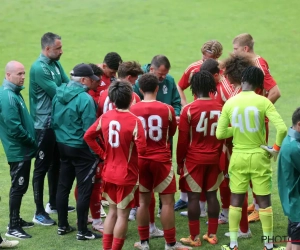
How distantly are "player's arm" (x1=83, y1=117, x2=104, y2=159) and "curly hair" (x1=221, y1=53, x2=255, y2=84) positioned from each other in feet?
4.91

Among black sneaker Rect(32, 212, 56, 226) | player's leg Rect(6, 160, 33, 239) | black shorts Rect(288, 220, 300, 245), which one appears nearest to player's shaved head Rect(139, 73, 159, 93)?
player's leg Rect(6, 160, 33, 239)

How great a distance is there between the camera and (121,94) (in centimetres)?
607

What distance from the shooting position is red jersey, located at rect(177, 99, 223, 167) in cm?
644

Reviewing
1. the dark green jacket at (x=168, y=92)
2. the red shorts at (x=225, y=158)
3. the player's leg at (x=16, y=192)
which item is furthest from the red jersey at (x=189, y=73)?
the player's leg at (x=16, y=192)

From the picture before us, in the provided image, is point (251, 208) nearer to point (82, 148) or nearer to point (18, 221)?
point (82, 148)

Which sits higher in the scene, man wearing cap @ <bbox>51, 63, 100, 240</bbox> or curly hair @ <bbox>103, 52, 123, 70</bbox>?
curly hair @ <bbox>103, 52, 123, 70</bbox>

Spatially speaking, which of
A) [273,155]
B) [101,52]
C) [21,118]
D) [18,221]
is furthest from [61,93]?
[101,52]

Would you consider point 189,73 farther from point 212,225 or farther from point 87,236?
point 87,236

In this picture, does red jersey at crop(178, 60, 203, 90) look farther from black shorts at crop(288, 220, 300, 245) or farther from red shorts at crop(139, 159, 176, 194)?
black shorts at crop(288, 220, 300, 245)

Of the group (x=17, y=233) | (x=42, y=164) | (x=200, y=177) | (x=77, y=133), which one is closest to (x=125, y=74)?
(x=77, y=133)

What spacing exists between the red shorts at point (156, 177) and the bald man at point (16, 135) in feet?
4.43

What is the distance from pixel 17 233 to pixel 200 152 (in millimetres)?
2231

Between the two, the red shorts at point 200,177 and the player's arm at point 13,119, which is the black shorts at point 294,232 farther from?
the player's arm at point 13,119

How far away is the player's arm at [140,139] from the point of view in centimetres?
596
